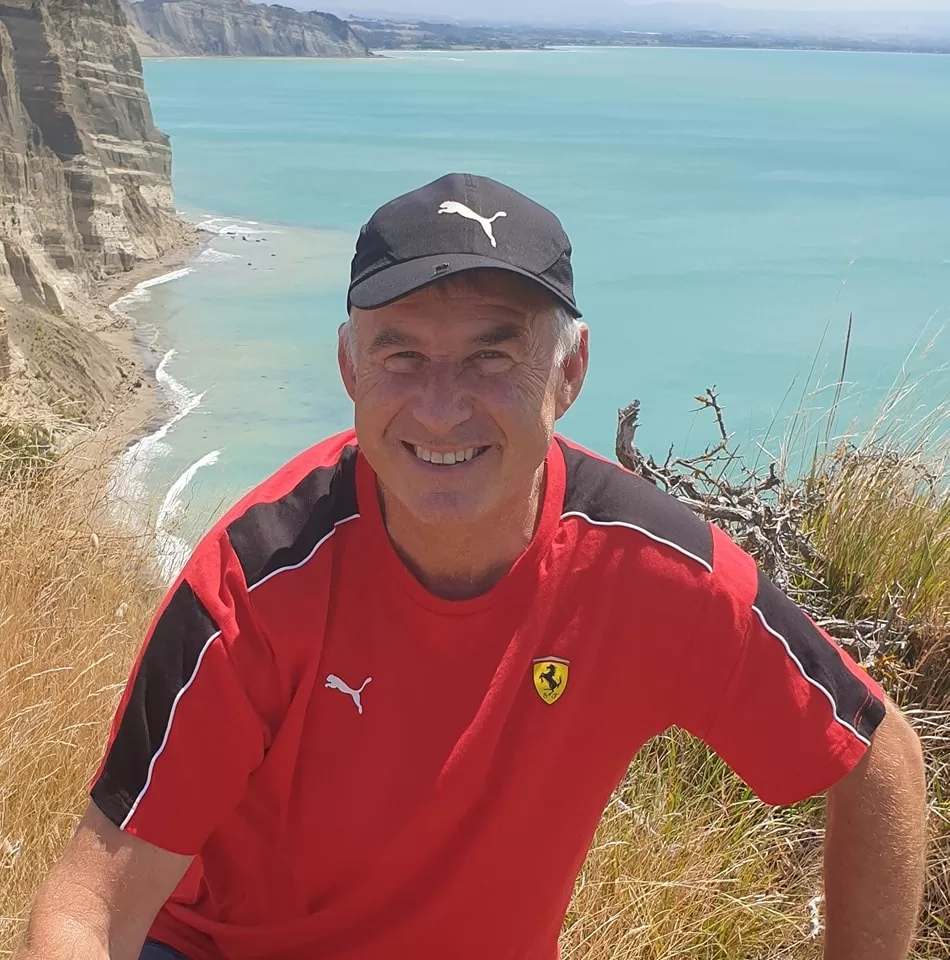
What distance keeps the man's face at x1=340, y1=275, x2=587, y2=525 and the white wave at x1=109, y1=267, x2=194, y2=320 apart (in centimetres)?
2944

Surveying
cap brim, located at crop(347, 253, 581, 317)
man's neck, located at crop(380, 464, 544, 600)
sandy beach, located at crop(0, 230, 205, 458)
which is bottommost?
sandy beach, located at crop(0, 230, 205, 458)

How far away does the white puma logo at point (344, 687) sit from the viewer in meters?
1.55

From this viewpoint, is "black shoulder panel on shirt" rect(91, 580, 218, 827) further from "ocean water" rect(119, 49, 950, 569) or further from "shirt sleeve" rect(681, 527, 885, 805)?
"ocean water" rect(119, 49, 950, 569)

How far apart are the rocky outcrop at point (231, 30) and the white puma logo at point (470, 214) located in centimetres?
15032

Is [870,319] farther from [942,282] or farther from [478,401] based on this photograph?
[478,401]

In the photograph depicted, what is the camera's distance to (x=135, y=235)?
3469 centimetres

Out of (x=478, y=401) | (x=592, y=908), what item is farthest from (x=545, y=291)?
(x=592, y=908)

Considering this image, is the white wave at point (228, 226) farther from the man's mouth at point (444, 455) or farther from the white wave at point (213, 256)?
the man's mouth at point (444, 455)

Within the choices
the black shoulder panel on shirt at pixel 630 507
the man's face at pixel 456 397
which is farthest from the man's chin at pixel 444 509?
the black shoulder panel on shirt at pixel 630 507

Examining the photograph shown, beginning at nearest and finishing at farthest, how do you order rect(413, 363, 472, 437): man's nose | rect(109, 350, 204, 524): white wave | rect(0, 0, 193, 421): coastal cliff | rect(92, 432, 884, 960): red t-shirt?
rect(92, 432, 884, 960): red t-shirt < rect(413, 363, 472, 437): man's nose < rect(109, 350, 204, 524): white wave < rect(0, 0, 193, 421): coastal cliff

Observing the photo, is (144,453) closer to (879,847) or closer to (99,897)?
(99,897)

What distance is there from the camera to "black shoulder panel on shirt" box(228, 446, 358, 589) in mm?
1523

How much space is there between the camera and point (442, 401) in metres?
1.63

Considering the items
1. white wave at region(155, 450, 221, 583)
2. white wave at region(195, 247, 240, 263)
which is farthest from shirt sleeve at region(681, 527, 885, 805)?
white wave at region(195, 247, 240, 263)
